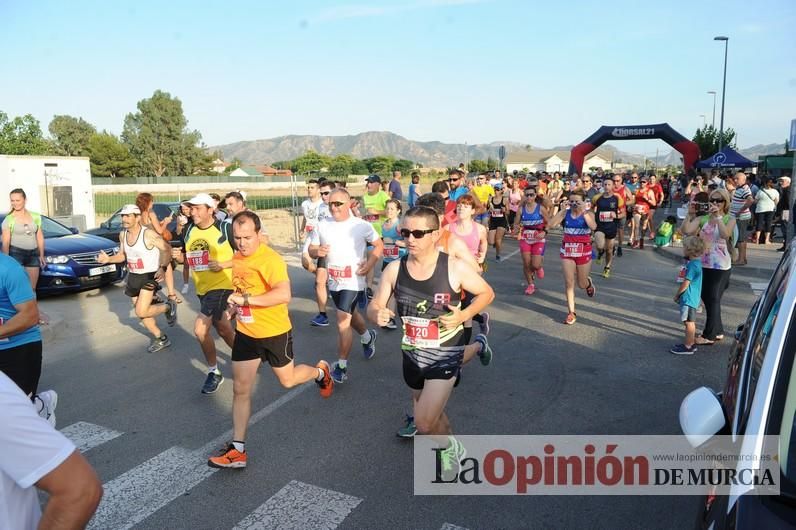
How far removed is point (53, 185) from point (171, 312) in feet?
49.6

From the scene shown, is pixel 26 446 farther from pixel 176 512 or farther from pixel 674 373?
pixel 674 373

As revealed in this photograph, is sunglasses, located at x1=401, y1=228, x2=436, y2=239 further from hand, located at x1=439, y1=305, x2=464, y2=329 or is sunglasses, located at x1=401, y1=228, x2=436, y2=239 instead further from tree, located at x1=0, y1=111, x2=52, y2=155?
tree, located at x1=0, y1=111, x2=52, y2=155

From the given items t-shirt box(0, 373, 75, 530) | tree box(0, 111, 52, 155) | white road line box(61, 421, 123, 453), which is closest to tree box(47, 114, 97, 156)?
tree box(0, 111, 52, 155)

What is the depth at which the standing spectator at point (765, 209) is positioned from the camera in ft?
50.8

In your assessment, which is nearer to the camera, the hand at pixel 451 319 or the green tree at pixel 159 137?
the hand at pixel 451 319

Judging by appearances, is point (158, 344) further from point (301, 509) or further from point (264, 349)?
point (301, 509)

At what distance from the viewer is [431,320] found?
4.04m

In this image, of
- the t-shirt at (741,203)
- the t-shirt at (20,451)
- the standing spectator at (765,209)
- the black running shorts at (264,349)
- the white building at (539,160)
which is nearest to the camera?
the t-shirt at (20,451)

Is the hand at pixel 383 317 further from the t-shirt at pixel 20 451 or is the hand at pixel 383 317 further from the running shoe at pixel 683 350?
the running shoe at pixel 683 350

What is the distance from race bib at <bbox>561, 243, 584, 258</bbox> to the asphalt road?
0.95 meters

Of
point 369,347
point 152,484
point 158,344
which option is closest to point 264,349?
point 152,484

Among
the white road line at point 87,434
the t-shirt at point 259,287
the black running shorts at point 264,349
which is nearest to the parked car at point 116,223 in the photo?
the white road line at point 87,434

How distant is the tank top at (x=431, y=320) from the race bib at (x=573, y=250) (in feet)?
15.8

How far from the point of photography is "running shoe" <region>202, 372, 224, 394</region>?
600 centimetres
